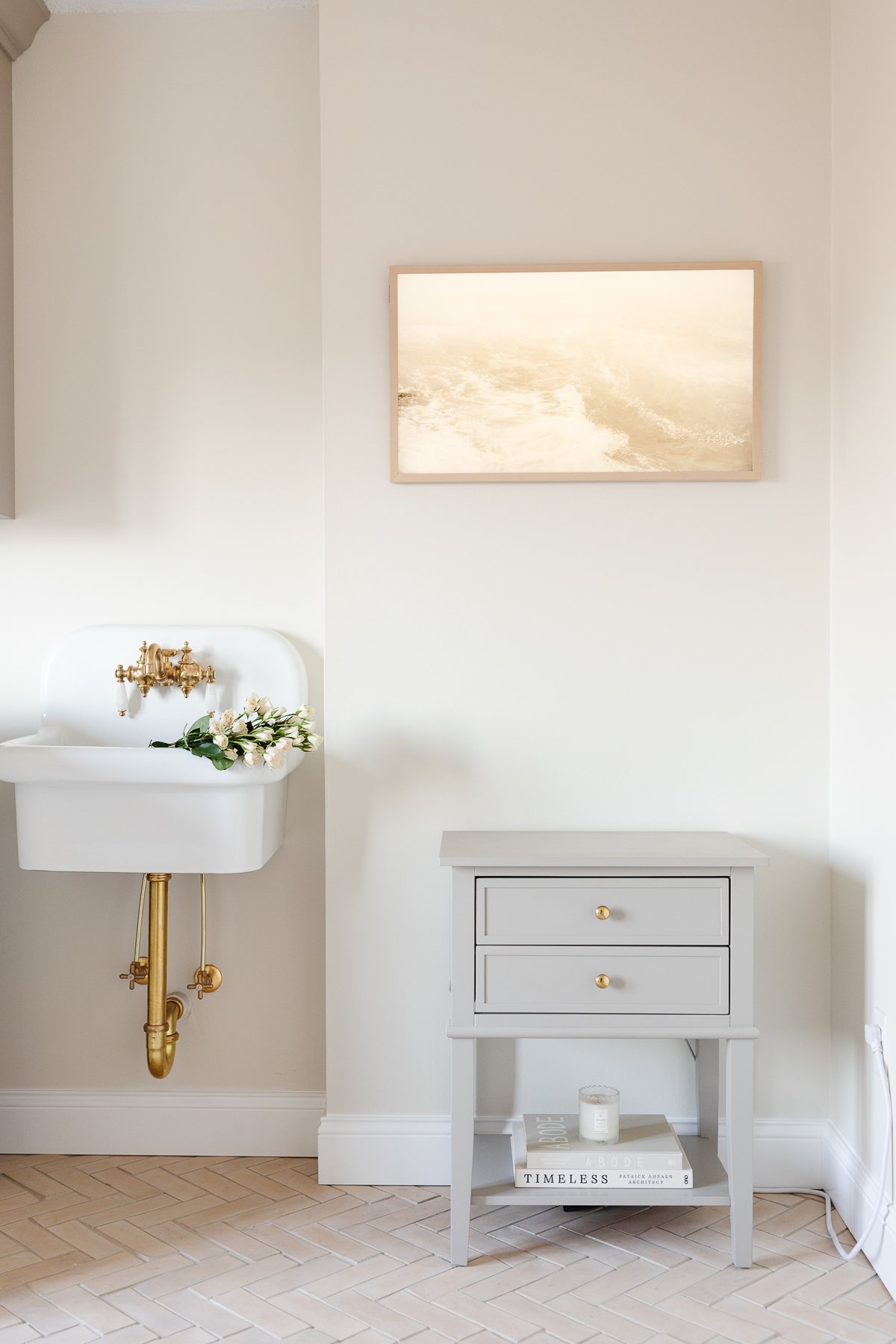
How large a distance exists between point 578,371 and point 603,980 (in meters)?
1.16

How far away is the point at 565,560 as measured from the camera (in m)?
2.13

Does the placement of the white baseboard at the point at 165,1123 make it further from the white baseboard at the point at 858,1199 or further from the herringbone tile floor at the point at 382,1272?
the white baseboard at the point at 858,1199

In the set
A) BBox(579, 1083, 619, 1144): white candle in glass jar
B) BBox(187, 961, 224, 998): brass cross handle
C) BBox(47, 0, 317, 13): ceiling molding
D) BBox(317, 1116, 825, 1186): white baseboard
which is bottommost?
BBox(317, 1116, 825, 1186): white baseboard

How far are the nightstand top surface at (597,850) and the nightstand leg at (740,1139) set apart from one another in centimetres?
32

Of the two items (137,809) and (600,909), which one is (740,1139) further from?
(137,809)

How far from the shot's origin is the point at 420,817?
7.07 feet

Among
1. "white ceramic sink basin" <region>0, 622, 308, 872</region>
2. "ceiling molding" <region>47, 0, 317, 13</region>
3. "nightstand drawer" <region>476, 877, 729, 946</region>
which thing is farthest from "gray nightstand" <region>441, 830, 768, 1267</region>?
"ceiling molding" <region>47, 0, 317, 13</region>

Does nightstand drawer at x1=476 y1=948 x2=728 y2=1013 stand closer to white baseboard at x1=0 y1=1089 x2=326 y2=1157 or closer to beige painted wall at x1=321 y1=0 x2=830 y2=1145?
beige painted wall at x1=321 y1=0 x2=830 y2=1145

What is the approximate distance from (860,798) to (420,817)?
2.77 feet

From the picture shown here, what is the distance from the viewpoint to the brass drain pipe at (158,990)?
2.20 m

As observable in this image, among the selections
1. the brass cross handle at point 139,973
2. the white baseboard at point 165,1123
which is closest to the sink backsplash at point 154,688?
the brass cross handle at point 139,973

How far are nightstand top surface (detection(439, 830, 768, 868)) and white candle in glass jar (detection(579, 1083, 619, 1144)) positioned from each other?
47cm

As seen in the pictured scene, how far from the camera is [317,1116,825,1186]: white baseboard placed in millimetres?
2137

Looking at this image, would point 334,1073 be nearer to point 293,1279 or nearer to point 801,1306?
point 293,1279
